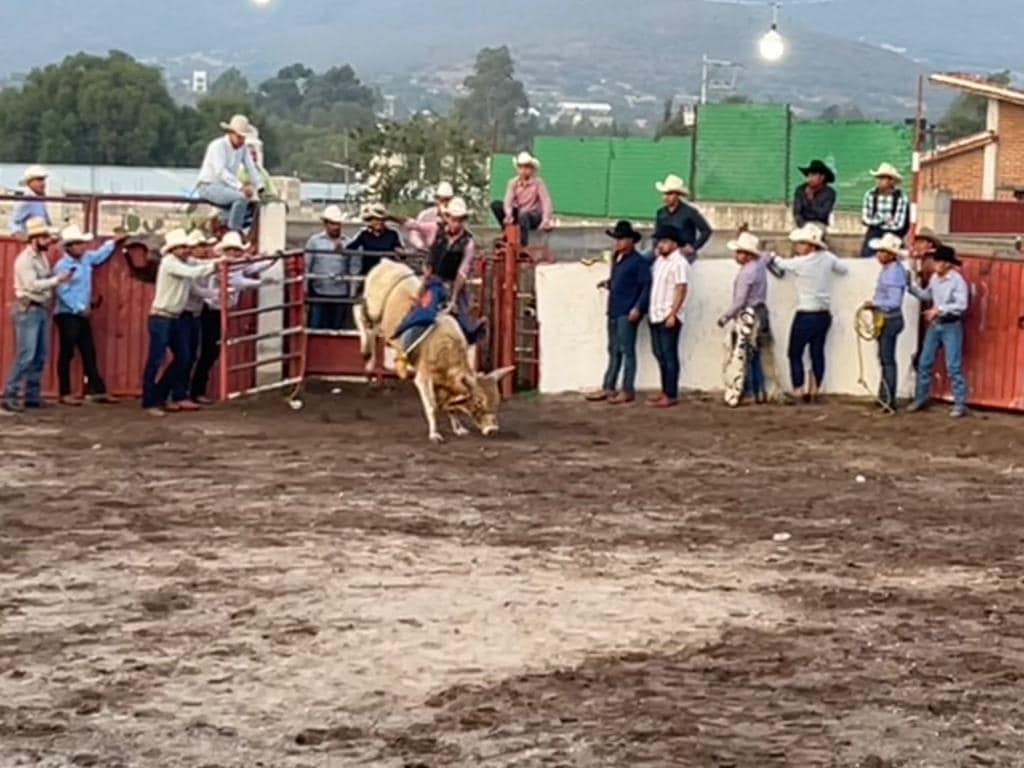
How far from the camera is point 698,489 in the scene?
528 inches

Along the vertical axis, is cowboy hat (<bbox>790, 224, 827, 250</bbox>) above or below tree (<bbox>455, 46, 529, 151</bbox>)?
below

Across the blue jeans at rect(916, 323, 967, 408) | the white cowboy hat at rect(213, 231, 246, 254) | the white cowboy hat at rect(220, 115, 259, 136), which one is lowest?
the blue jeans at rect(916, 323, 967, 408)

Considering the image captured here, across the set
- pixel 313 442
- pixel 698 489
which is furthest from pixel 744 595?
pixel 313 442

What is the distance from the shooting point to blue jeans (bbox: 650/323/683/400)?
1802 centimetres

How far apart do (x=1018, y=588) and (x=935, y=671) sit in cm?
201

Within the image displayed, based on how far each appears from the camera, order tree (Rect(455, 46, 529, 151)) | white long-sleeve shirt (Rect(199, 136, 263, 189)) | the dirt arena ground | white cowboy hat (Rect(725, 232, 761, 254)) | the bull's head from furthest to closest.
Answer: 1. tree (Rect(455, 46, 529, 151))
2. white long-sleeve shirt (Rect(199, 136, 263, 189))
3. white cowboy hat (Rect(725, 232, 761, 254))
4. the bull's head
5. the dirt arena ground

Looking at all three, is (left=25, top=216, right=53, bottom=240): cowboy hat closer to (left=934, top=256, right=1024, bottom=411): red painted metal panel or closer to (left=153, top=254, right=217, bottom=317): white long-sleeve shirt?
(left=153, top=254, right=217, bottom=317): white long-sleeve shirt

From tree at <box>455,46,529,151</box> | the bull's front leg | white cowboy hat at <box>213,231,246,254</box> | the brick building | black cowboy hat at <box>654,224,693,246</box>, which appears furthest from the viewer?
tree at <box>455,46,529,151</box>

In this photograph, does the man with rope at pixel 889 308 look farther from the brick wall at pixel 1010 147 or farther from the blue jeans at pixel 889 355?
the brick wall at pixel 1010 147

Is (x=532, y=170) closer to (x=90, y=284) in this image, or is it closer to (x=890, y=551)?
(x=90, y=284)

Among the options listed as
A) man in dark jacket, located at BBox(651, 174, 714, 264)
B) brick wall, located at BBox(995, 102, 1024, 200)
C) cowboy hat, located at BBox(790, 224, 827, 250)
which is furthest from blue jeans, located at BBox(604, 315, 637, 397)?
brick wall, located at BBox(995, 102, 1024, 200)

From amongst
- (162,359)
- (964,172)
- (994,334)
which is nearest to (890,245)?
(994,334)

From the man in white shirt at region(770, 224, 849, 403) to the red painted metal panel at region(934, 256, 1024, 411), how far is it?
106 cm

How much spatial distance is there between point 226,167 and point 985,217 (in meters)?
17.7
